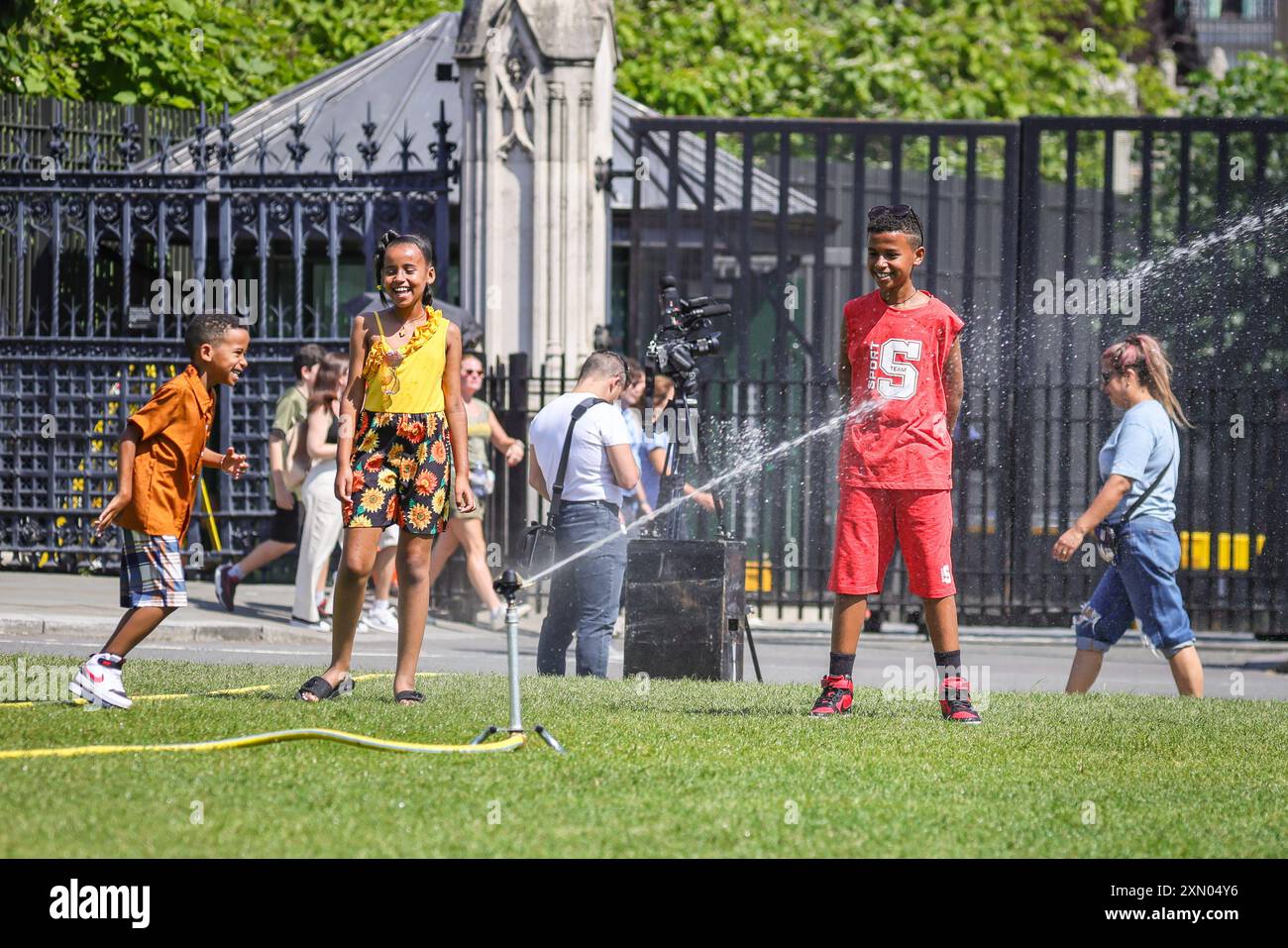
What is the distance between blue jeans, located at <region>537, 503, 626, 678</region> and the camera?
9820 millimetres

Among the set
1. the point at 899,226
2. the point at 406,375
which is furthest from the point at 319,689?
the point at 899,226

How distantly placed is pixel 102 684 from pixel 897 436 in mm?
3329

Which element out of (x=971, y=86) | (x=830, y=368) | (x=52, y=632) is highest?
(x=971, y=86)

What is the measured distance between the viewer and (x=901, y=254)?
751 centimetres

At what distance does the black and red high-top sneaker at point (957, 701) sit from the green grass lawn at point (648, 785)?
6.4 inches

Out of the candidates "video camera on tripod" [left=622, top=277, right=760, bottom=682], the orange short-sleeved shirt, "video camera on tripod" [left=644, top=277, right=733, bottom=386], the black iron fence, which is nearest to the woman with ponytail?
"video camera on tripod" [left=622, top=277, right=760, bottom=682]

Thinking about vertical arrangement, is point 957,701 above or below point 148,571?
below

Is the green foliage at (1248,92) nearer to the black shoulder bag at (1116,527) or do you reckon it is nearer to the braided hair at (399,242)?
the black shoulder bag at (1116,527)

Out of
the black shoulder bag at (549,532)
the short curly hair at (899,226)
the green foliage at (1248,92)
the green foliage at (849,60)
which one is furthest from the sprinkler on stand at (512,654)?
the green foliage at (1248,92)

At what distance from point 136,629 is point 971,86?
21.5 m

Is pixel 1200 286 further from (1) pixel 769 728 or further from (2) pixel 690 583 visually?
(1) pixel 769 728

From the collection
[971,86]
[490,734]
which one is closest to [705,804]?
[490,734]

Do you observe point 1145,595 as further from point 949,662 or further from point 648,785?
point 648,785

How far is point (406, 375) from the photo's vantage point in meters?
7.50
